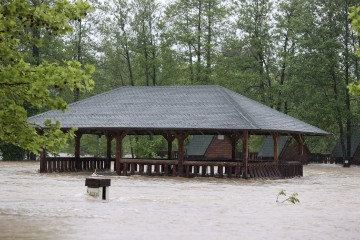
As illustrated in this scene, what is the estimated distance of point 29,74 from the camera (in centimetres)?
1244

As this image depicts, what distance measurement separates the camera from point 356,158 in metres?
51.2

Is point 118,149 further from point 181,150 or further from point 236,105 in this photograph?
point 236,105

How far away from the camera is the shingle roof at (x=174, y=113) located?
29.1m

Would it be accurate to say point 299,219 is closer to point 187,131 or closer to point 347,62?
point 187,131

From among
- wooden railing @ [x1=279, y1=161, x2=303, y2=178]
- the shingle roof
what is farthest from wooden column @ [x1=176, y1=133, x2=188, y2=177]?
wooden railing @ [x1=279, y1=161, x2=303, y2=178]

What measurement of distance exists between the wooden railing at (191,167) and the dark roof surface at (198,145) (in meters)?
16.4

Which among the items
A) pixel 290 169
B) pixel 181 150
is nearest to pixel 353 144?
pixel 290 169

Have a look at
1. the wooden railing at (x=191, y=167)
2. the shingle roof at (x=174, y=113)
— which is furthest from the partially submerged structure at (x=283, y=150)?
the wooden railing at (x=191, y=167)

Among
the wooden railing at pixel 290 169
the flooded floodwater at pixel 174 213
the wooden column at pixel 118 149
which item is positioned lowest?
the flooded floodwater at pixel 174 213

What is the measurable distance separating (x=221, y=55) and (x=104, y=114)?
24109 mm

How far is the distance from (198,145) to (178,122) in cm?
2189

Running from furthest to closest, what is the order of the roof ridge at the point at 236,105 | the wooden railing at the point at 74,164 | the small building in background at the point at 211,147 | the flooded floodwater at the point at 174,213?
1. the small building in background at the point at 211,147
2. the wooden railing at the point at 74,164
3. the roof ridge at the point at 236,105
4. the flooded floodwater at the point at 174,213

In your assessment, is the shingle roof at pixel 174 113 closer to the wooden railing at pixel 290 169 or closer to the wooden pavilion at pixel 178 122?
the wooden pavilion at pixel 178 122

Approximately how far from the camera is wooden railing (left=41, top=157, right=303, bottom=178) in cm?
2902
